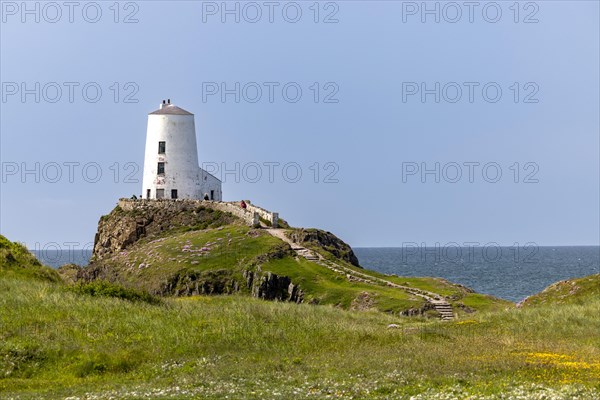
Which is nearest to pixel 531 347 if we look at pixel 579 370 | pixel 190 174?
pixel 579 370

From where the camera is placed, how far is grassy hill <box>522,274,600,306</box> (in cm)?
6346

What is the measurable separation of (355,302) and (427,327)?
19.0 metres

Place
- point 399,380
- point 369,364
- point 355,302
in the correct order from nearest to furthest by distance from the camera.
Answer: point 399,380, point 369,364, point 355,302

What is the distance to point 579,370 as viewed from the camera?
3212cm

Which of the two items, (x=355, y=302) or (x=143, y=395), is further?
(x=355, y=302)

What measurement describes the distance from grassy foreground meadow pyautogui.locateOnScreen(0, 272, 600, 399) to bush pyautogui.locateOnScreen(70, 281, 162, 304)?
27.3 inches

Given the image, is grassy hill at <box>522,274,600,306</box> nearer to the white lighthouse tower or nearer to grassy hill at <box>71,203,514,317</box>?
grassy hill at <box>71,203,514,317</box>

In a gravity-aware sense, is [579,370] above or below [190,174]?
below

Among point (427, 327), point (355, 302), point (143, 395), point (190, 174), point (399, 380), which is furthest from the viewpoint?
point (190, 174)

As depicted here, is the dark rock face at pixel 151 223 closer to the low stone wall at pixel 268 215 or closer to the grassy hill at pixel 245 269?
the grassy hill at pixel 245 269

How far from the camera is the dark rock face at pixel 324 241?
3359 inches

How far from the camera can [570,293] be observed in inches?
2608

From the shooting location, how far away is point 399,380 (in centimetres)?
3022

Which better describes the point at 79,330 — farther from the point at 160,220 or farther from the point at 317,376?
the point at 160,220
